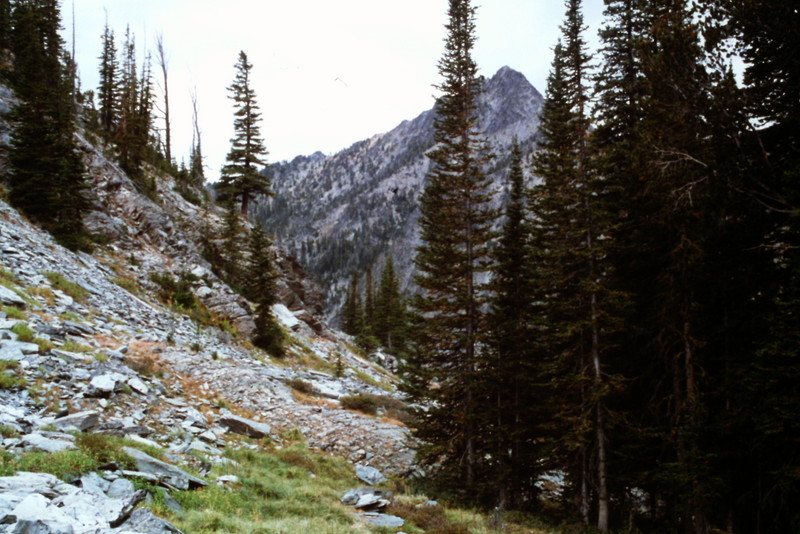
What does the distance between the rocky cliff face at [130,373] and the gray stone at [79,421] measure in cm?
2

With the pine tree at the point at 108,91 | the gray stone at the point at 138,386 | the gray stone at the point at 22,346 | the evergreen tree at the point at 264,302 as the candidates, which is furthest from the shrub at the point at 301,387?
the pine tree at the point at 108,91

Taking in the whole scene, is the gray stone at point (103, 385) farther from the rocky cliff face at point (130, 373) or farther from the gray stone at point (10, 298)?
the gray stone at point (10, 298)

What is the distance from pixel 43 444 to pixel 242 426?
7.52 m

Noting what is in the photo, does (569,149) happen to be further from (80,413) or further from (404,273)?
(404,273)


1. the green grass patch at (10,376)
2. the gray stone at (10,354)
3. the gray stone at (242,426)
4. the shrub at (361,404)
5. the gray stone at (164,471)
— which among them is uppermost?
the gray stone at (10,354)

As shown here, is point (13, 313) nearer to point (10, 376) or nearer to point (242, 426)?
point (10, 376)

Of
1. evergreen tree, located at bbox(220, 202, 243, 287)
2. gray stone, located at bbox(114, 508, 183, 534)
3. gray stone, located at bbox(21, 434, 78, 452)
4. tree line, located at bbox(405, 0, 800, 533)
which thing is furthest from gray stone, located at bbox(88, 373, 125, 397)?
evergreen tree, located at bbox(220, 202, 243, 287)

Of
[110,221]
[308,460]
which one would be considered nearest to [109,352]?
[308,460]

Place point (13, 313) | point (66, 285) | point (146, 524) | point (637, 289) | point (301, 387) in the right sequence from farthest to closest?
point (301, 387), point (66, 285), point (637, 289), point (13, 313), point (146, 524)

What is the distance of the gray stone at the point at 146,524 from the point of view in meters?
5.33

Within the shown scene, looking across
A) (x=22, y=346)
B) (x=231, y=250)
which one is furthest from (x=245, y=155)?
(x=22, y=346)

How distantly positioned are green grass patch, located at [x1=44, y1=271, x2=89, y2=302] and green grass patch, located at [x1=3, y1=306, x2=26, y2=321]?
171 inches

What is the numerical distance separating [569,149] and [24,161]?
2447 centimetres

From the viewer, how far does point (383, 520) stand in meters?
9.31
